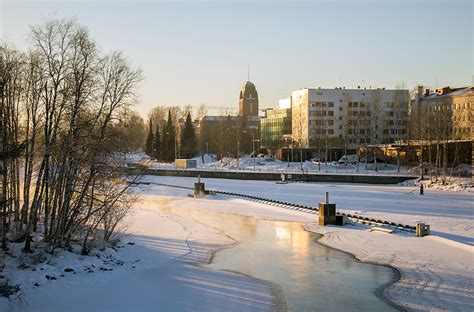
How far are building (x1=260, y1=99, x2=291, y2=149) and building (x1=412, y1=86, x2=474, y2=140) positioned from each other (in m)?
32.4

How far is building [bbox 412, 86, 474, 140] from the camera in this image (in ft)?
204

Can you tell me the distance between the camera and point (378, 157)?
79188 millimetres

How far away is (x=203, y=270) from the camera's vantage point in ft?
66.2

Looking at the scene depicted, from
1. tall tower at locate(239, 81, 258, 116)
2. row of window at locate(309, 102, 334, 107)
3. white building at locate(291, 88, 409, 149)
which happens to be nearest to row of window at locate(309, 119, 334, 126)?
white building at locate(291, 88, 409, 149)

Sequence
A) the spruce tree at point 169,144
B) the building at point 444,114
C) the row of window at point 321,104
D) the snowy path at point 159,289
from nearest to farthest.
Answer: the snowy path at point 159,289, the building at point 444,114, the row of window at point 321,104, the spruce tree at point 169,144

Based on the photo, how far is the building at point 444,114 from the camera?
62.0m

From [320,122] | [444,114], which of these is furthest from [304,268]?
[320,122]

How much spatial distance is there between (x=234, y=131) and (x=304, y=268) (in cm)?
9586

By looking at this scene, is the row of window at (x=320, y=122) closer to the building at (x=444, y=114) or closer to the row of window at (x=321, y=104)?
the row of window at (x=321, y=104)

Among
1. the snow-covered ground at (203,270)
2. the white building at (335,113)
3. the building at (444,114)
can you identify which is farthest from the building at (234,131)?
the snow-covered ground at (203,270)

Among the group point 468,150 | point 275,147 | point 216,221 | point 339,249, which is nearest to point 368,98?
point 275,147

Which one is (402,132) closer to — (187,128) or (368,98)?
(368,98)

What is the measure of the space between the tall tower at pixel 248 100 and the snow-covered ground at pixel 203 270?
150 meters

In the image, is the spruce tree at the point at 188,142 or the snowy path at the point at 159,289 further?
the spruce tree at the point at 188,142
